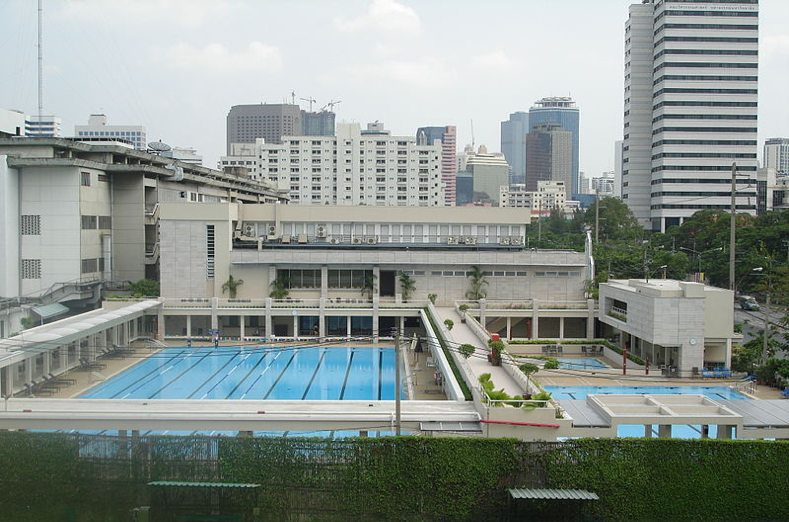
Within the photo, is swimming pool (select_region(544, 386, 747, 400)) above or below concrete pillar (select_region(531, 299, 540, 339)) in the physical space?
below

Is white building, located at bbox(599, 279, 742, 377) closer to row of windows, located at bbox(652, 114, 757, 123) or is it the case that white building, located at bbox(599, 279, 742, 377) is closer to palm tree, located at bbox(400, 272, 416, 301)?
palm tree, located at bbox(400, 272, 416, 301)

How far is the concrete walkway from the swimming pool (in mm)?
3591

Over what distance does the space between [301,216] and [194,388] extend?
19.9 metres

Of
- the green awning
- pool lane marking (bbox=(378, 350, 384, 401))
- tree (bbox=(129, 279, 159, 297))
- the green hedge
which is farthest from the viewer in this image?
tree (bbox=(129, 279, 159, 297))

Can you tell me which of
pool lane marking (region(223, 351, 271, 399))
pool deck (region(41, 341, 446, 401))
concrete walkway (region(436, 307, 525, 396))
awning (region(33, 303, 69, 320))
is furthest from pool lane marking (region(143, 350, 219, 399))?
concrete walkway (region(436, 307, 525, 396))

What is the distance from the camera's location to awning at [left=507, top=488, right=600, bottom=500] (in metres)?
16.1

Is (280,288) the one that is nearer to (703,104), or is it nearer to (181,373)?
(181,373)

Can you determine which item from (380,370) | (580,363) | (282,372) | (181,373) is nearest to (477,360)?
(380,370)

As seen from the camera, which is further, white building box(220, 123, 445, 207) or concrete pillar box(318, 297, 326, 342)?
white building box(220, 123, 445, 207)

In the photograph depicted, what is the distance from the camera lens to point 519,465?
54.7 feet

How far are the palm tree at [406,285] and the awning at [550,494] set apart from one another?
1103 inches

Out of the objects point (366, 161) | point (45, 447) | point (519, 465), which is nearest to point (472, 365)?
point (519, 465)

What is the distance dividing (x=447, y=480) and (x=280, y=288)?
28540mm

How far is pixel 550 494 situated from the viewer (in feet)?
53.3
